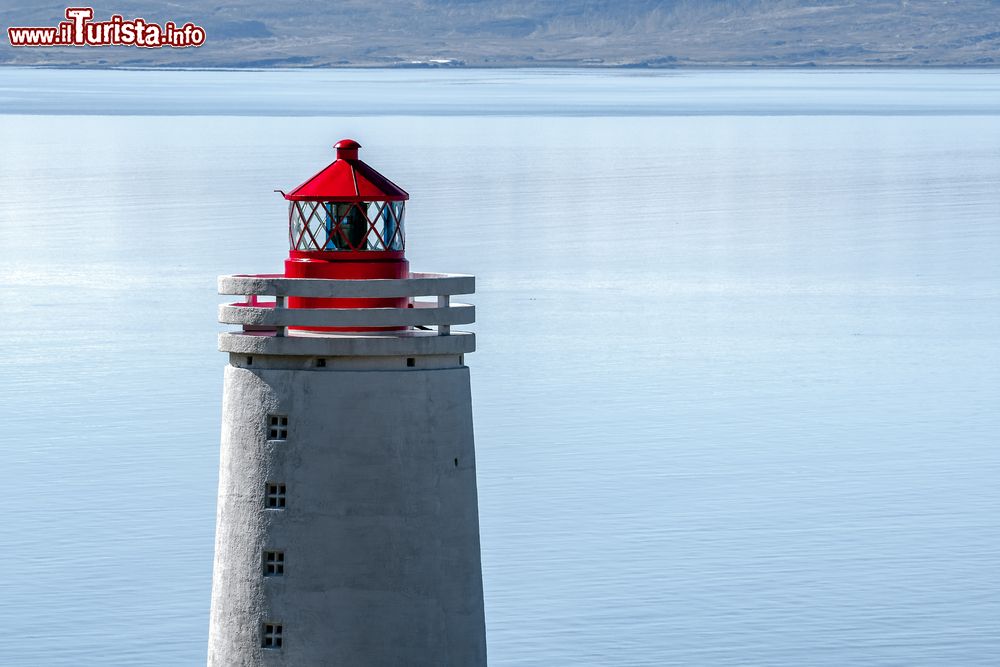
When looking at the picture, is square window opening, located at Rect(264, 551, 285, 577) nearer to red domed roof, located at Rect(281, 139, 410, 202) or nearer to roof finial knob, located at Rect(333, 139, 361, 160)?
red domed roof, located at Rect(281, 139, 410, 202)

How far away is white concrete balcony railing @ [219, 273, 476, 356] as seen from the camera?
1083 centimetres

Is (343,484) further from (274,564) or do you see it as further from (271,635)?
(271,635)

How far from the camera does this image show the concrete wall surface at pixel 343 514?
10797mm

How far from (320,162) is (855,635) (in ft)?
238

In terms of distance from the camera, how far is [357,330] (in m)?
11.0

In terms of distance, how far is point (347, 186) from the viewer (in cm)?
1138

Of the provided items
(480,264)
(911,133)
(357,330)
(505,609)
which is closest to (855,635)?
(505,609)

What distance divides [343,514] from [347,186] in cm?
175

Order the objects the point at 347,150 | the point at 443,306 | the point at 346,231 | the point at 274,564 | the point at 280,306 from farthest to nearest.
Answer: the point at 347,150, the point at 346,231, the point at 443,306, the point at 280,306, the point at 274,564

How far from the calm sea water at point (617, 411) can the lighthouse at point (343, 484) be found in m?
11.1

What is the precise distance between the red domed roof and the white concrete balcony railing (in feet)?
1.56

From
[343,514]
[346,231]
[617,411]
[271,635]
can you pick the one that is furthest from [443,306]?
[617,411]

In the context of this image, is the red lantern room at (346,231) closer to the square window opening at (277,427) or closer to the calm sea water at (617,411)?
the square window opening at (277,427)

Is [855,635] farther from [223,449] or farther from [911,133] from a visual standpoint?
[911,133]
